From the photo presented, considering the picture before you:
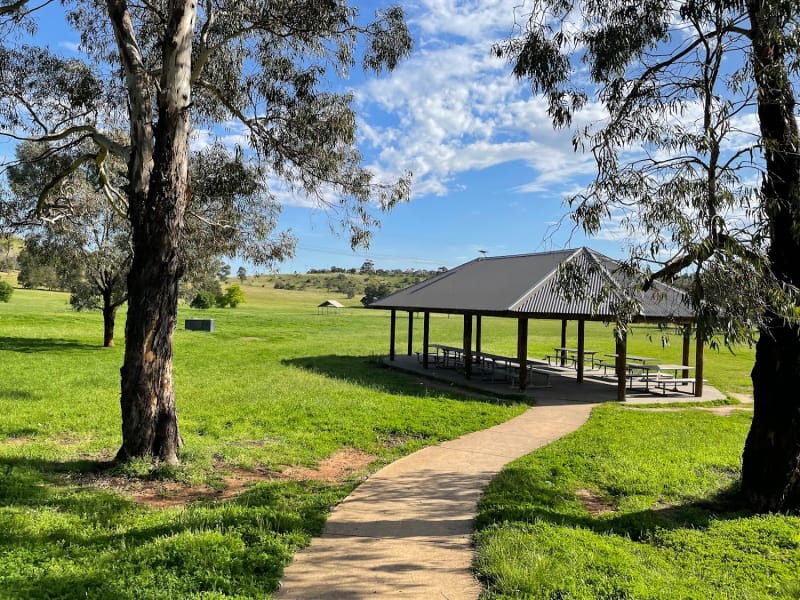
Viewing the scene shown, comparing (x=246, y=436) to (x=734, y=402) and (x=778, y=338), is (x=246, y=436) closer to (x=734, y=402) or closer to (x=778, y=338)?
(x=778, y=338)

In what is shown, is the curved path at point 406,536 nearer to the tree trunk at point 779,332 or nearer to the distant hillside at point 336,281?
the tree trunk at point 779,332

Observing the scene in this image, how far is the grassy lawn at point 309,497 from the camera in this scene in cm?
436

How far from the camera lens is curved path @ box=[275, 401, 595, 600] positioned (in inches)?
167

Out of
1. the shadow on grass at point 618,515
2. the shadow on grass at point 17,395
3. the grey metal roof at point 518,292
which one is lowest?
the shadow on grass at point 17,395

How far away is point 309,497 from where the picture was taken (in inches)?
255

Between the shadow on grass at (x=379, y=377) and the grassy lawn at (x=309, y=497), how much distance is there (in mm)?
662

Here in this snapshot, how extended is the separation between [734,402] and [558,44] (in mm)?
12115

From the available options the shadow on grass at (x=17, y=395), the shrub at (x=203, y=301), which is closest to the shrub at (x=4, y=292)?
the shrub at (x=203, y=301)

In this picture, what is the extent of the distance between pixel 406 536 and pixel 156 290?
4415 mm

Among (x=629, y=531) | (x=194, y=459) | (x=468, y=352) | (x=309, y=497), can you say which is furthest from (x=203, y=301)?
(x=629, y=531)

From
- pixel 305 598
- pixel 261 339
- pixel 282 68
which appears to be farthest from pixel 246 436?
pixel 261 339

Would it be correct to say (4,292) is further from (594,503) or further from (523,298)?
(594,503)

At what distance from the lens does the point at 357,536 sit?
527 centimetres

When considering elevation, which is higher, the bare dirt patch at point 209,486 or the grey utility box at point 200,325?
the grey utility box at point 200,325
